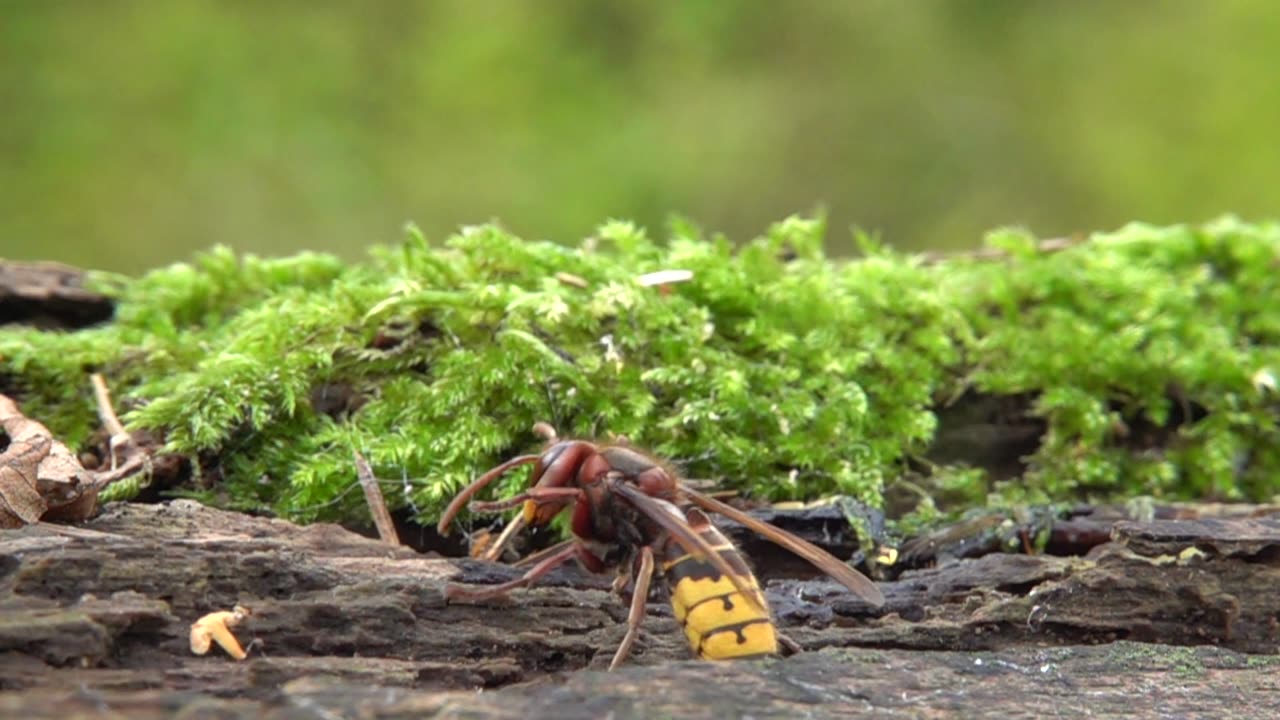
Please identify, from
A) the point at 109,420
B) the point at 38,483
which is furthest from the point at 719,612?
the point at 109,420

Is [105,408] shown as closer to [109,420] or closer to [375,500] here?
[109,420]

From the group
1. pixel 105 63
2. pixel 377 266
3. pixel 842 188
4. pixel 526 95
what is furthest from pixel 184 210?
pixel 377 266

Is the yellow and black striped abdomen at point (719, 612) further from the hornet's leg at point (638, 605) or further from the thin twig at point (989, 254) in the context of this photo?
the thin twig at point (989, 254)

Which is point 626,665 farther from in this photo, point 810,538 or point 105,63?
point 105,63

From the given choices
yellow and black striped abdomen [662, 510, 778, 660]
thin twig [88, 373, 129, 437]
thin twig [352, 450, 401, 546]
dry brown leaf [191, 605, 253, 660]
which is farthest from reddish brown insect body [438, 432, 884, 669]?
thin twig [88, 373, 129, 437]

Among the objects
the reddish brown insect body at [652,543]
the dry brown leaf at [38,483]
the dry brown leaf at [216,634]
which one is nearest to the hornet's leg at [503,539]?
the reddish brown insect body at [652,543]
